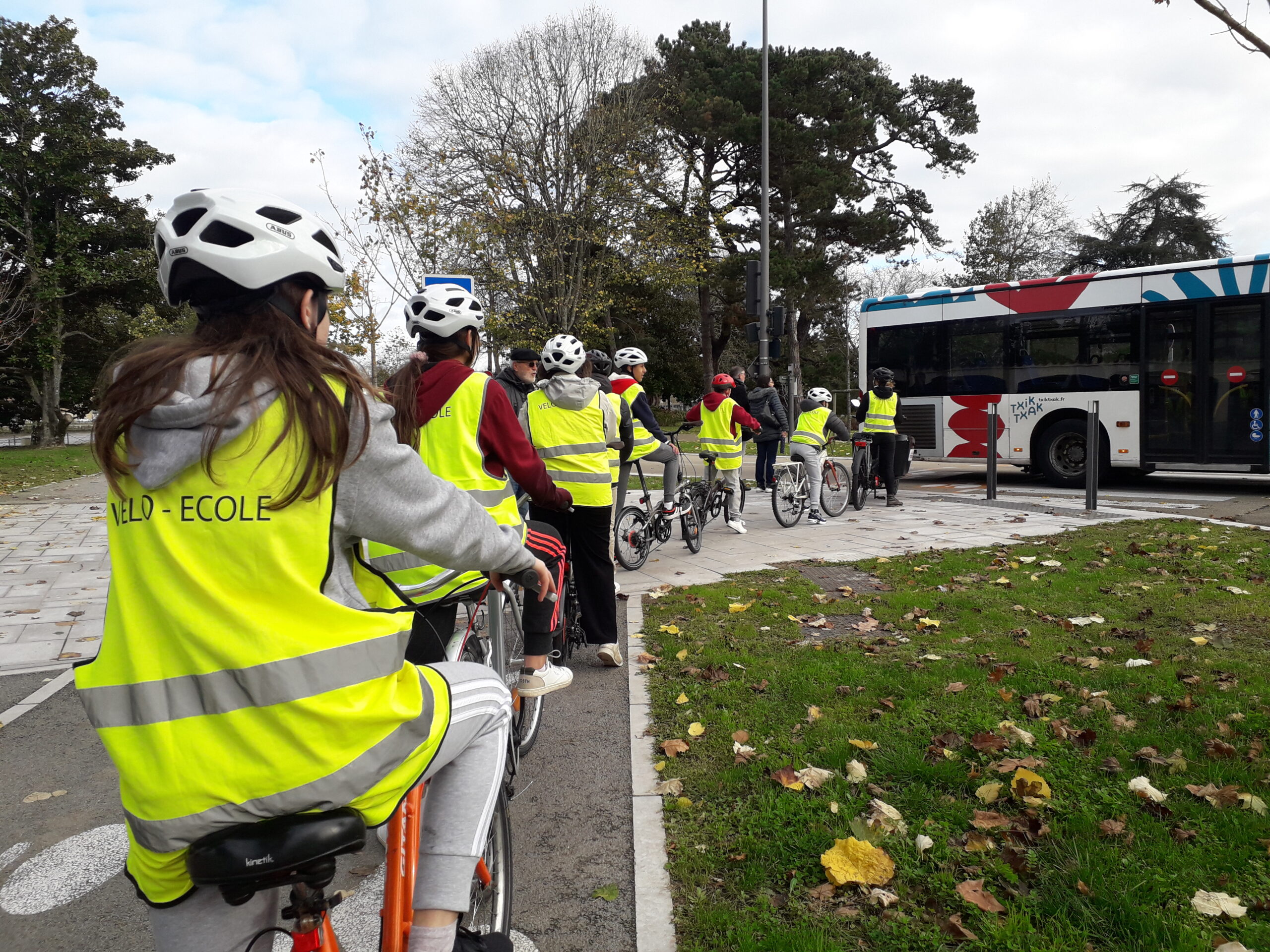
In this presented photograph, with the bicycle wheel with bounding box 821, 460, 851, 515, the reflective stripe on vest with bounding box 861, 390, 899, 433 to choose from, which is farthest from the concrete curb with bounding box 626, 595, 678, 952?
the reflective stripe on vest with bounding box 861, 390, 899, 433

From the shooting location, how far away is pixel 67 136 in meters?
32.2

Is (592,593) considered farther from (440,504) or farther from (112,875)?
(440,504)

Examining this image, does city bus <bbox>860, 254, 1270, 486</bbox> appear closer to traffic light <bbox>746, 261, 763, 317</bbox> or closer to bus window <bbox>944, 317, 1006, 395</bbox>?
bus window <bbox>944, 317, 1006, 395</bbox>

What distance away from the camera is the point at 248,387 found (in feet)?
4.52

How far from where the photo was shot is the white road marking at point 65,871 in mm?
3010

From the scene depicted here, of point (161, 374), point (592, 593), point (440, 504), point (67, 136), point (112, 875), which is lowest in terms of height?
point (112, 875)

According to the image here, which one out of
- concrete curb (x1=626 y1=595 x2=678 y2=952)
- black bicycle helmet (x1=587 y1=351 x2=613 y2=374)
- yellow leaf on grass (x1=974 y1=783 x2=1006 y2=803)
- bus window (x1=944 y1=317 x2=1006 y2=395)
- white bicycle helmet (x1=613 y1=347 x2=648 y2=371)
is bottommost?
concrete curb (x1=626 y1=595 x2=678 y2=952)

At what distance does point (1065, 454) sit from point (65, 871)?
15.2 m

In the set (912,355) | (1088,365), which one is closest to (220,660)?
(1088,365)

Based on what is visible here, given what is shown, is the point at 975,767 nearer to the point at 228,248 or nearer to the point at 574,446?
the point at 574,446

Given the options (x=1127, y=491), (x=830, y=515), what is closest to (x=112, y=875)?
(x=830, y=515)

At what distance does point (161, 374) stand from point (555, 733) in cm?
340

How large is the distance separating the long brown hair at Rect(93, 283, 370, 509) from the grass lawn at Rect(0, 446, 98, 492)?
16898mm

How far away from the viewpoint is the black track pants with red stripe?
275cm
